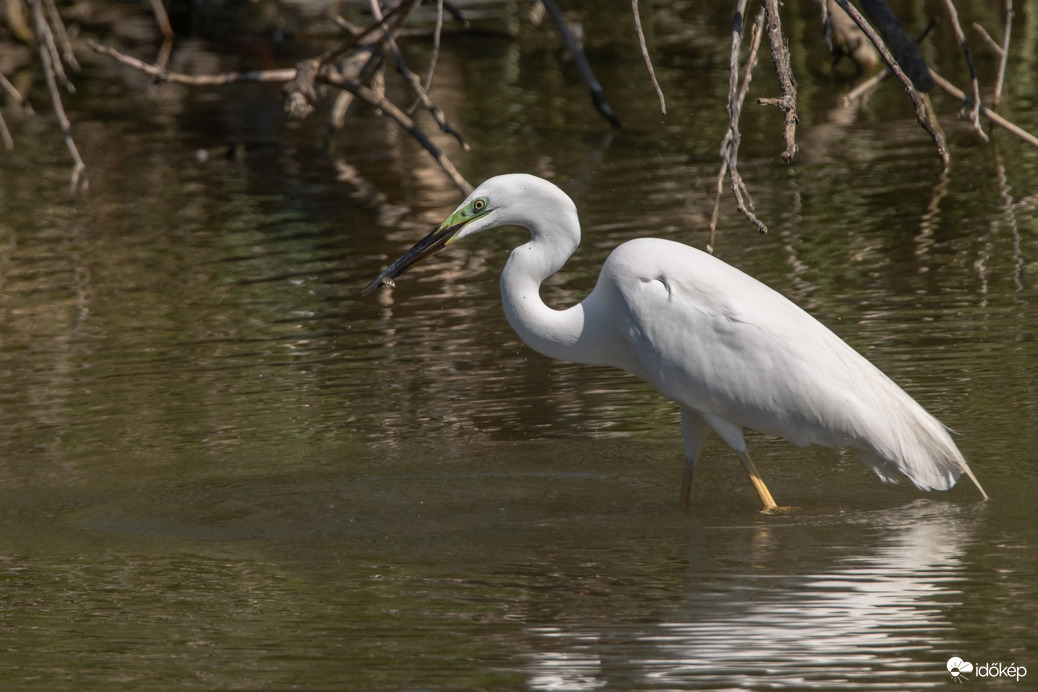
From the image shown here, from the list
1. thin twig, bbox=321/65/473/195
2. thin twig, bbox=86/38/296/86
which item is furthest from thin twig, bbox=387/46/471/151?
thin twig, bbox=86/38/296/86

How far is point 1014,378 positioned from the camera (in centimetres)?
652

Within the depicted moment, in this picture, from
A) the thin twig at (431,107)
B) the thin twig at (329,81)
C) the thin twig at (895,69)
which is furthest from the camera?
the thin twig at (329,81)

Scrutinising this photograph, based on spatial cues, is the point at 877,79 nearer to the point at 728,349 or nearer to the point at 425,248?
the point at 728,349

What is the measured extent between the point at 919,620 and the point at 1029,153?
7.74 metres

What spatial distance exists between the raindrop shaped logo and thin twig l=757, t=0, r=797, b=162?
Answer: 1556 millimetres

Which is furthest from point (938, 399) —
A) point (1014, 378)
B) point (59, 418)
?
point (59, 418)

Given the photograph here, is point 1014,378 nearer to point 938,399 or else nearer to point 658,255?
point 938,399

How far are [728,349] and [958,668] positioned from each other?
1.79m

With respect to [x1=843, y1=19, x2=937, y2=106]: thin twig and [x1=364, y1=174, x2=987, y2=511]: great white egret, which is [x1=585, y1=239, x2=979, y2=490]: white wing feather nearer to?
[x1=364, y1=174, x2=987, y2=511]: great white egret

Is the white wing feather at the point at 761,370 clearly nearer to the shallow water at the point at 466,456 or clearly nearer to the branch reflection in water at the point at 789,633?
the shallow water at the point at 466,456

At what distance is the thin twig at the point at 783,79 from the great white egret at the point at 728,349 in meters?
1.05

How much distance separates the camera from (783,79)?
4562 millimetres

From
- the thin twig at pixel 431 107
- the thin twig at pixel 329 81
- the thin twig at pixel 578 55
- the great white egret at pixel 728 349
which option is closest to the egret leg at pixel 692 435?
the great white egret at pixel 728 349

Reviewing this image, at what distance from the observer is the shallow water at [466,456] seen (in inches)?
174
